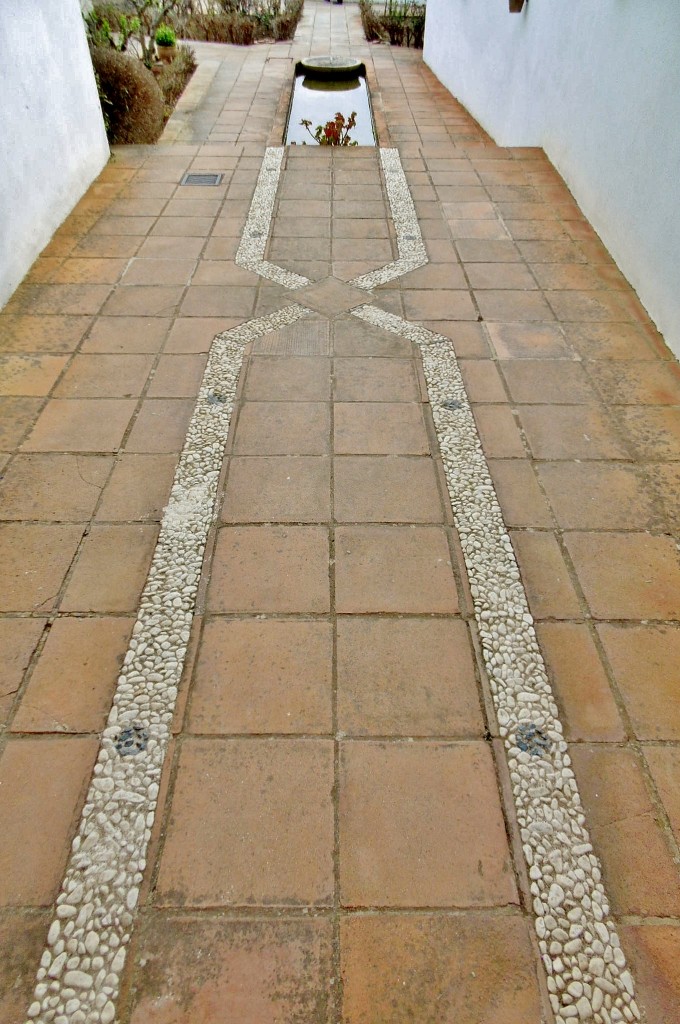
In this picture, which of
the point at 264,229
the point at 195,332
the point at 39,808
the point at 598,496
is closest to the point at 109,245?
the point at 264,229

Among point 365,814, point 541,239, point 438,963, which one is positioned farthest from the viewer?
point 541,239

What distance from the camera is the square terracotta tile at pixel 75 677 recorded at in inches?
81.4

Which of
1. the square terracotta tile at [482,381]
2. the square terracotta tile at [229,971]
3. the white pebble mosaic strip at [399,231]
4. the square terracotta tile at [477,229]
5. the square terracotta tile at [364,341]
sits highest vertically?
the square terracotta tile at [229,971]

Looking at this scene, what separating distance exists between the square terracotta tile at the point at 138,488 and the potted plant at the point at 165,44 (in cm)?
976

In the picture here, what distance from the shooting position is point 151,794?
6.19 ft

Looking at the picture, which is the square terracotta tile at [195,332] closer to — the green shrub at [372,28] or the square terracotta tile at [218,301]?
the square terracotta tile at [218,301]

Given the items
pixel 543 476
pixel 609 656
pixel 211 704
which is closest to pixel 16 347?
pixel 211 704

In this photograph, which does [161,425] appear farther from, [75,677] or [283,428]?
[75,677]

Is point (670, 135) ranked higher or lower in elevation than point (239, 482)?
higher

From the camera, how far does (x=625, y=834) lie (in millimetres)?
1836

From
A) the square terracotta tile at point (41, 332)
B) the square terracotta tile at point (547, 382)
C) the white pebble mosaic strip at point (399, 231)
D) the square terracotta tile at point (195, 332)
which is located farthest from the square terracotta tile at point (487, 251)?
the square terracotta tile at point (41, 332)

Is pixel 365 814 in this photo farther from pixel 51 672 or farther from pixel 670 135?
pixel 670 135

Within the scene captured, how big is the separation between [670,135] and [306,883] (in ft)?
14.9

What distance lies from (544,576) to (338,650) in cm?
89
